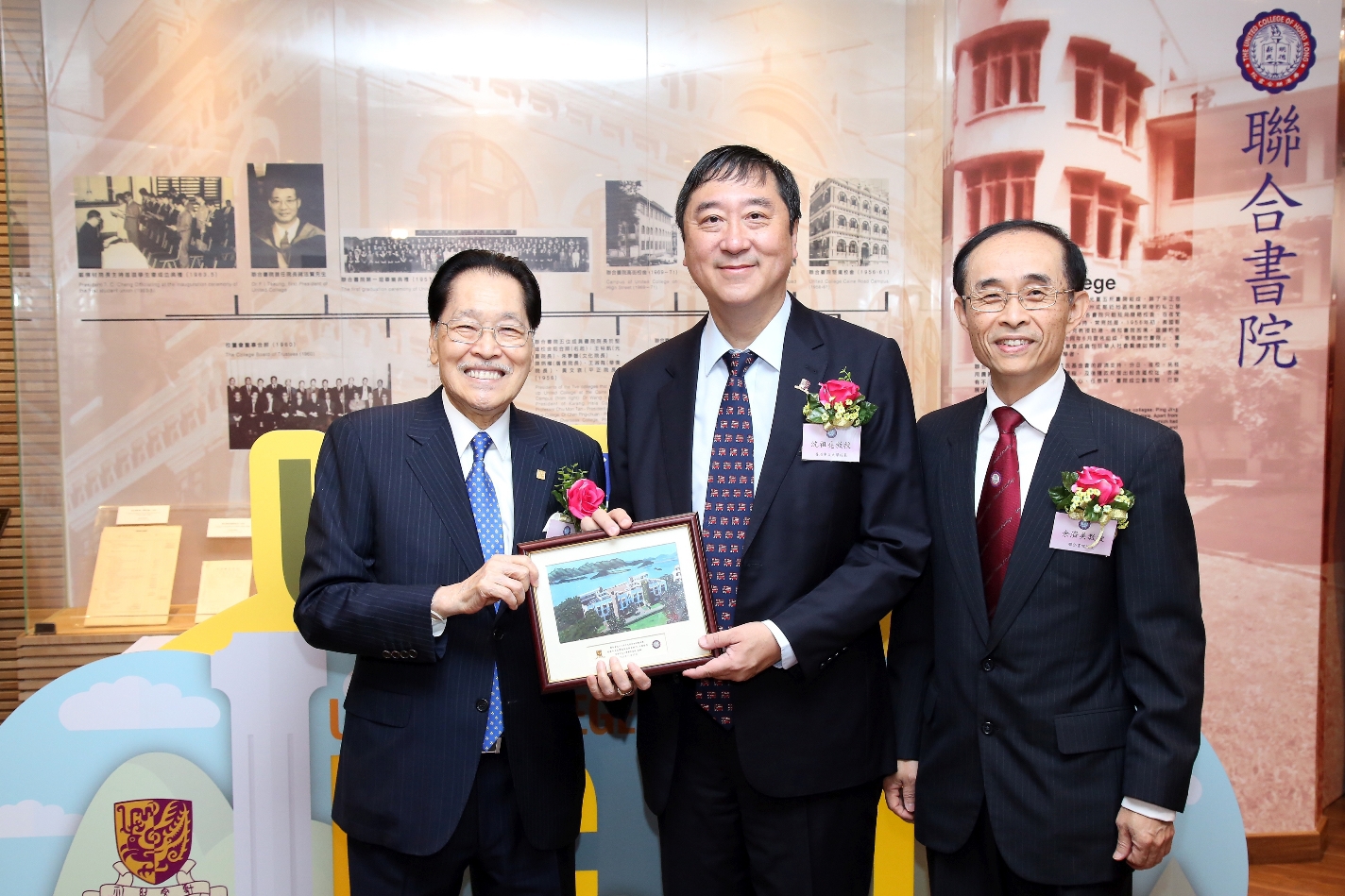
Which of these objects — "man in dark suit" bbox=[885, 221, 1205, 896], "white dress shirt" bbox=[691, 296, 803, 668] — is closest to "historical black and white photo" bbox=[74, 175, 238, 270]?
"white dress shirt" bbox=[691, 296, 803, 668]

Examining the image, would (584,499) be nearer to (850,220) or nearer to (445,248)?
(445,248)

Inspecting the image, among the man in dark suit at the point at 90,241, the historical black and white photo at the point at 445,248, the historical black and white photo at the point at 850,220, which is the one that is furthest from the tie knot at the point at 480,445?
the man in dark suit at the point at 90,241

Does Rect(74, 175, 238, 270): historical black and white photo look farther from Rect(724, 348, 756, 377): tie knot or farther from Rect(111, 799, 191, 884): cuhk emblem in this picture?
Rect(724, 348, 756, 377): tie knot

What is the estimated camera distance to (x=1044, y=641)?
5.86 feet

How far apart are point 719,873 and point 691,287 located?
3108 mm

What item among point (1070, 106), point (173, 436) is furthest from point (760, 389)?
point (173, 436)

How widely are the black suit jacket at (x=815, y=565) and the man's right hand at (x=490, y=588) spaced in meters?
0.35

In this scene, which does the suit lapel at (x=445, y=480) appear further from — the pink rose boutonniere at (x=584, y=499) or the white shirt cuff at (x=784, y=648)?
the white shirt cuff at (x=784, y=648)

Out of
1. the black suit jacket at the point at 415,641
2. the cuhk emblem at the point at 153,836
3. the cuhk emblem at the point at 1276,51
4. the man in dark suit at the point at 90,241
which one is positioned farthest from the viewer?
the man in dark suit at the point at 90,241

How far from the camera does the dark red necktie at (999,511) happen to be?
1867 mm

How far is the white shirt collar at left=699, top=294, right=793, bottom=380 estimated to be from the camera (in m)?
2.00

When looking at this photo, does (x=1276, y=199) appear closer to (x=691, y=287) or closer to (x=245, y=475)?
(x=691, y=287)

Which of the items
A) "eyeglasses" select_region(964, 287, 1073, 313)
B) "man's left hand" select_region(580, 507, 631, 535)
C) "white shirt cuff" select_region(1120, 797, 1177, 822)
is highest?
"eyeglasses" select_region(964, 287, 1073, 313)

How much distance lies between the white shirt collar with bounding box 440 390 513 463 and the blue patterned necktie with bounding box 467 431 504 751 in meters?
0.01
